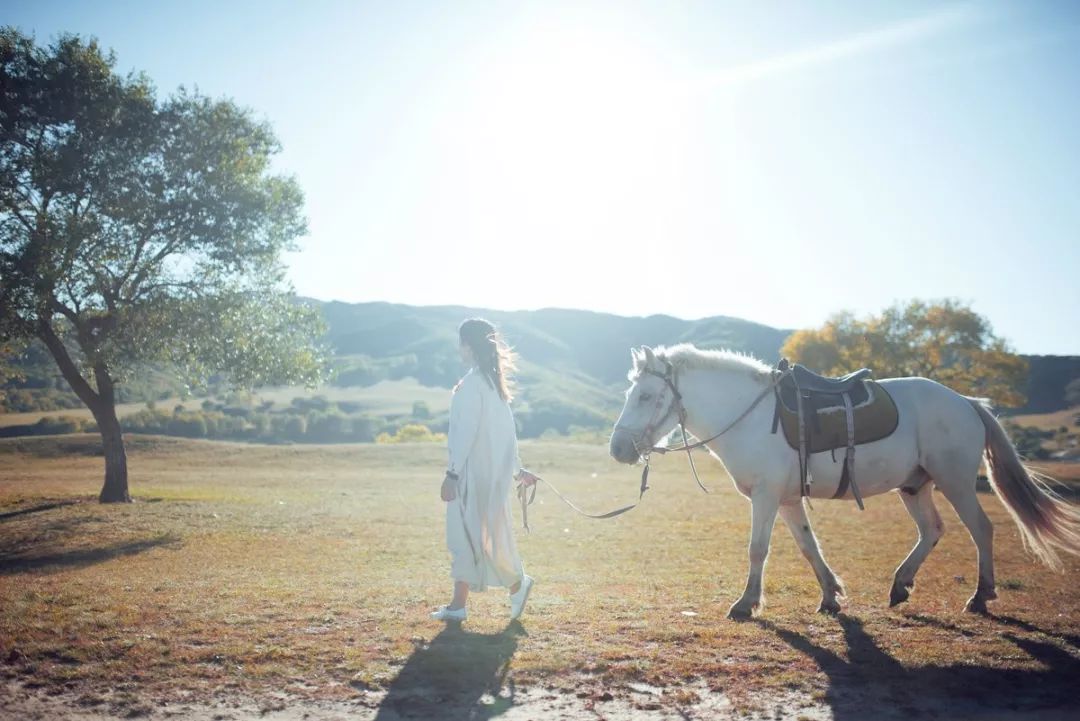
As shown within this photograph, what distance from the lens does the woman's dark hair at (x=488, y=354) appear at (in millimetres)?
7285

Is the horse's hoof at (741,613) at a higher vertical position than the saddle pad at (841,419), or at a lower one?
lower

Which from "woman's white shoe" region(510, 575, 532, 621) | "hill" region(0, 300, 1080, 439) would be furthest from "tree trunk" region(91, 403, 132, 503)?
"woman's white shoe" region(510, 575, 532, 621)

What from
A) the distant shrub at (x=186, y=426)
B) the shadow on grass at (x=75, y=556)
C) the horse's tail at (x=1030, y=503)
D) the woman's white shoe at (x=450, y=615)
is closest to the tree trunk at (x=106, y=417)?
the shadow on grass at (x=75, y=556)

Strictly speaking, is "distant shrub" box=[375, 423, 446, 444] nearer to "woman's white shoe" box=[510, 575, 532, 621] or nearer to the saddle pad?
"woman's white shoe" box=[510, 575, 532, 621]

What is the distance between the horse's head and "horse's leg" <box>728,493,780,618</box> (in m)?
1.28

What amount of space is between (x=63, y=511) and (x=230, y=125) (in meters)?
11.1

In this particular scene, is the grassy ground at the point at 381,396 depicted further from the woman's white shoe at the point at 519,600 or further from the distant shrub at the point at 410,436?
the woman's white shoe at the point at 519,600

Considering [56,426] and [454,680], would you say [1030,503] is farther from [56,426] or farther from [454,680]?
[56,426]

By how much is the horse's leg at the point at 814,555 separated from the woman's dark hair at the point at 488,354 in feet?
11.9

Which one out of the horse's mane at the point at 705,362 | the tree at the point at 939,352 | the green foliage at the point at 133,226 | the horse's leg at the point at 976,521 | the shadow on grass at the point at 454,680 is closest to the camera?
the shadow on grass at the point at 454,680

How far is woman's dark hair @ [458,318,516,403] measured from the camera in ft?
23.9

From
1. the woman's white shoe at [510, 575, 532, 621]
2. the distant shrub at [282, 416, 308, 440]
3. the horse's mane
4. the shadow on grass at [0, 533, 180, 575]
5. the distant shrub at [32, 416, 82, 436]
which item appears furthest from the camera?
the distant shrub at [282, 416, 308, 440]

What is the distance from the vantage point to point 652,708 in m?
4.88

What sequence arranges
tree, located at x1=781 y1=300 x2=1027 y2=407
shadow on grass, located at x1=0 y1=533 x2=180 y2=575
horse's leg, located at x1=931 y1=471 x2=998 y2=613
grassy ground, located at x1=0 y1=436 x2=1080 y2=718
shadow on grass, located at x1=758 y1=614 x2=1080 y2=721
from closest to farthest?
1. shadow on grass, located at x1=758 y1=614 x2=1080 y2=721
2. grassy ground, located at x1=0 y1=436 x2=1080 y2=718
3. horse's leg, located at x1=931 y1=471 x2=998 y2=613
4. shadow on grass, located at x1=0 y1=533 x2=180 y2=575
5. tree, located at x1=781 y1=300 x2=1027 y2=407
